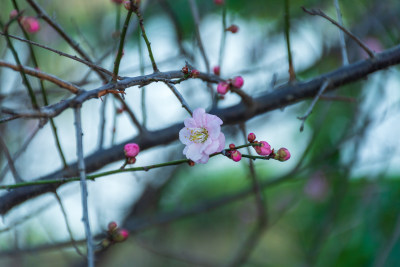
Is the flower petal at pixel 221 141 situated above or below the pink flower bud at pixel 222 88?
below

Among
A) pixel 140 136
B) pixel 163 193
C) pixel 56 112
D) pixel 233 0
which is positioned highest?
pixel 233 0

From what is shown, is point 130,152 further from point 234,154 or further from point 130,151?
point 234,154

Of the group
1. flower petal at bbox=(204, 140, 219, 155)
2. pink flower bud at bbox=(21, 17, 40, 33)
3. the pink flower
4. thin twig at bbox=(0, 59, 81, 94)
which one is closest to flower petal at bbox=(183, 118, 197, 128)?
the pink flower

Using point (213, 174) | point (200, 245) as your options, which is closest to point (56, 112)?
point (213, 174)

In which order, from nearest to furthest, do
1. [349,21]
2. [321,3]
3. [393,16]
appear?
[393,16] → [321,3] → [349,21]

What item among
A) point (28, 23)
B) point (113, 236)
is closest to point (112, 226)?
point (113, 236)

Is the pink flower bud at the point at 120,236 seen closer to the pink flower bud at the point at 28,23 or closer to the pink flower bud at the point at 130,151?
the pink flower bud at the point at 130,151

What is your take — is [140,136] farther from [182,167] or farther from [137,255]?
[137,255]

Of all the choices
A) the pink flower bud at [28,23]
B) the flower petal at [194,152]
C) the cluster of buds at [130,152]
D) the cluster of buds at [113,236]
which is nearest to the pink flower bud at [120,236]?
the cluster of buds at [113,236]
